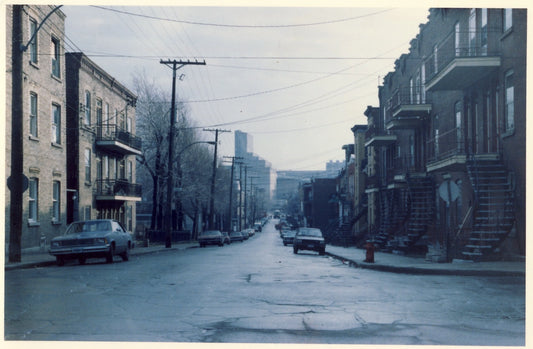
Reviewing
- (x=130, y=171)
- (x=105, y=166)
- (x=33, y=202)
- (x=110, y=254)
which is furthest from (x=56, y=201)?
(x=130, y=171)

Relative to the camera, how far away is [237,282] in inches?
579

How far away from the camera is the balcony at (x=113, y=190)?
39.6 meters

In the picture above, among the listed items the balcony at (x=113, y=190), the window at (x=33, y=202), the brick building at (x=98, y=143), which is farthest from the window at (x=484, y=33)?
the balcony at (x=113, y=190)

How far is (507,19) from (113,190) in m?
27.0

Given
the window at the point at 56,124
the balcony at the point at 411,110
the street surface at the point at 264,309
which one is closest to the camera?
the street surface at the point at 264,309

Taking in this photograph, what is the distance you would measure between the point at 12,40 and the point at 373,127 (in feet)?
86.5

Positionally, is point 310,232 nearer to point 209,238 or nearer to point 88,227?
point 209,238

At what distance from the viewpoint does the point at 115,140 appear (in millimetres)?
39031

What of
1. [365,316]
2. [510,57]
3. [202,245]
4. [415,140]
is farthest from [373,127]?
[365,316]

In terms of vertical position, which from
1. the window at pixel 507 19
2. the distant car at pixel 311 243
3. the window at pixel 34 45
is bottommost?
the distant car at pixel 311 243

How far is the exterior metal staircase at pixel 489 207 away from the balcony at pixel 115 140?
77.5 feet

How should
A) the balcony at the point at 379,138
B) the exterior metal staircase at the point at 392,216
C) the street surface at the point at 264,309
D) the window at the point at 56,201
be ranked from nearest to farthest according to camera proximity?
1. the street surface at the point at 264,309
2. the window at the point at 56,201
3. the exterior metal staircase at the point at 392,216
4. the balcony at the point at 379,138

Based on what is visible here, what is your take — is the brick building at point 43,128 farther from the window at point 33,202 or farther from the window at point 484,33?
the window at point 484,33

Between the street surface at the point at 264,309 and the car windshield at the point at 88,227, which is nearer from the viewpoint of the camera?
the street surface at the point at 264,309
